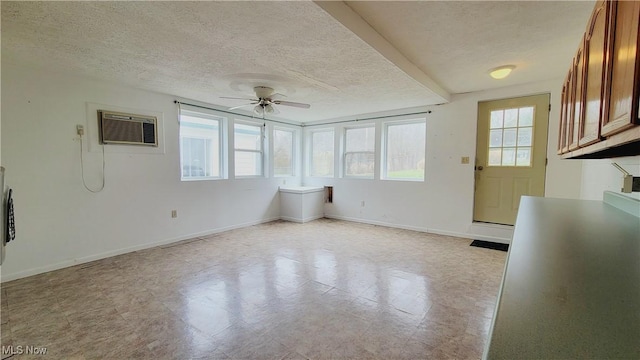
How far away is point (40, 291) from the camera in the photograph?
2.57m

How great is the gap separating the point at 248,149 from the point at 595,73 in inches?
191

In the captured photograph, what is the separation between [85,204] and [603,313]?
14.6ft

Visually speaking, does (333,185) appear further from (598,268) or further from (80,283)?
(598,268)

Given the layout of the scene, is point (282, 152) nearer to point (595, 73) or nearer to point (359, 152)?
point (359, 152)

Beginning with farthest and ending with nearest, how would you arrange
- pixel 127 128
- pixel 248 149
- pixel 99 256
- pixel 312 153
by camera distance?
pixel 312 153 < pixel 248 149 < pixel 127 128 < pixel 99 256

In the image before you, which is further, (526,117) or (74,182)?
(526,117)

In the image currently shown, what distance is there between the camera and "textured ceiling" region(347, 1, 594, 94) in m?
1.93

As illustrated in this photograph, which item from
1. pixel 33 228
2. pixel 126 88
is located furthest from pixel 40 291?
pixel 126 88

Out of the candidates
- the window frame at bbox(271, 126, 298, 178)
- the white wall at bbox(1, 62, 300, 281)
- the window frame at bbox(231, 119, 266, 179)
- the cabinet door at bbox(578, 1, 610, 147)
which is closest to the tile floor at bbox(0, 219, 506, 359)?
the white wall at bbox(1, 62, 300, 281)

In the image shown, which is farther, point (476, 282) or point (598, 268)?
point (476, 282)

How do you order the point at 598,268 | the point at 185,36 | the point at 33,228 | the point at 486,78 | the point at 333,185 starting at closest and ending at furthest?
the point at 598,268 → the point at 185,36 → the point at 33,228 → the point at 486,78 → the point at 333,185

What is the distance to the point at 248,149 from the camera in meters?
5.31

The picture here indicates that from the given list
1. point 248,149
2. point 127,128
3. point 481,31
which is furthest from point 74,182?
point 481,31

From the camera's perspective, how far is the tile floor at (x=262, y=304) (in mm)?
1798
